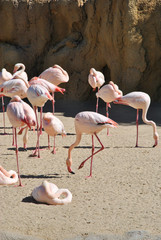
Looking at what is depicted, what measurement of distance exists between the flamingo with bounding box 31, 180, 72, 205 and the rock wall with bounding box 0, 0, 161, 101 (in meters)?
6.15

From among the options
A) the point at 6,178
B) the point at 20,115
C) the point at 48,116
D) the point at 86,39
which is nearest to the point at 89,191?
the point at 6,178

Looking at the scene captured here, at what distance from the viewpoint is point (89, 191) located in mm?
5320

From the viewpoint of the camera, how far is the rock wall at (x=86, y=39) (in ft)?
34.3

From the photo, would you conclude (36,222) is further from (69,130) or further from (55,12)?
(55,12)

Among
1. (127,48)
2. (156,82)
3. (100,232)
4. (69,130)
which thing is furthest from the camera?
(156,82)

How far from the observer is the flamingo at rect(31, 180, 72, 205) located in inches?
188

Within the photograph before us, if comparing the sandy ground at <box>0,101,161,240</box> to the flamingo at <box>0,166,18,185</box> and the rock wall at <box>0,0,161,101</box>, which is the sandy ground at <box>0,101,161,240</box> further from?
the rock wall at <box>0,0,161,101</box>

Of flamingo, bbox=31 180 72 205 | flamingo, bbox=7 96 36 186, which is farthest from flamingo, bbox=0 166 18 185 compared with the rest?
flamingo, bbox=31 180 72 205

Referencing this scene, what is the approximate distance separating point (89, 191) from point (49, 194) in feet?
2.37

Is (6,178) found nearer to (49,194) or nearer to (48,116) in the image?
(49,194)

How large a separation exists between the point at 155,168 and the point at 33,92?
2240 millimetres

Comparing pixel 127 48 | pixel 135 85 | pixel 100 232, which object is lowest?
pixel 100 232

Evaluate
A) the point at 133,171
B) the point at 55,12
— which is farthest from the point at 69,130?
the point at 55,12

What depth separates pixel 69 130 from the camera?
877 cm
